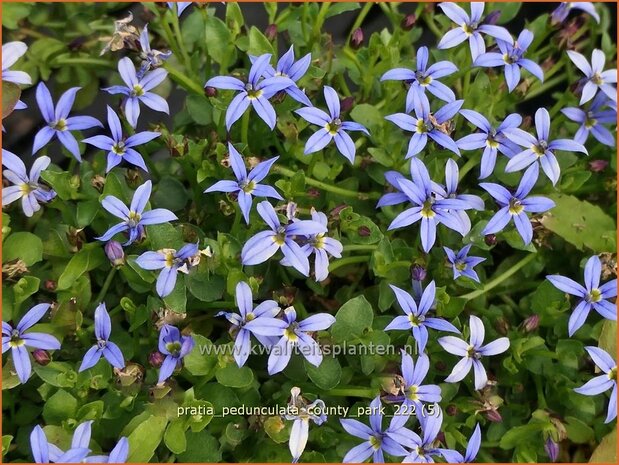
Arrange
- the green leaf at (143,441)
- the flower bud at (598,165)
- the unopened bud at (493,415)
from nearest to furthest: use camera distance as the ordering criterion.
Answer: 1. the green leaf at (143,441)
2. the unopened bud at (493,415)
3. the flower bud at (598,165)

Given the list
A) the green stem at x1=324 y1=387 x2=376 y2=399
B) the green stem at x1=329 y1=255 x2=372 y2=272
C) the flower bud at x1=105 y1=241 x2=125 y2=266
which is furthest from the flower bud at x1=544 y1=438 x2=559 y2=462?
the flower bud at x1=105 y1=241 x2=125 y2=266

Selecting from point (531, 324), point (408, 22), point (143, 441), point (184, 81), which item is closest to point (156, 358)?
point (143, 441)

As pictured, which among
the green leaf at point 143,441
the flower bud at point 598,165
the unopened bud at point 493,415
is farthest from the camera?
the flower bud at point 598,165

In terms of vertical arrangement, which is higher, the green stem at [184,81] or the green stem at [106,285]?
the green stem at [184,81]

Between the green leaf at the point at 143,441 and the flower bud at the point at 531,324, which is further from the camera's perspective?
the flower bud at the point at 531,324

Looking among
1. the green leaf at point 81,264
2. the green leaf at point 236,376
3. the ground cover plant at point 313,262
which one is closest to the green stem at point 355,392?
the ground cover plant at point 313,262

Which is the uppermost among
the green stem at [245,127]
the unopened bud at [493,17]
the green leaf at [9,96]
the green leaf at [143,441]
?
the unopened bud at [493,17]

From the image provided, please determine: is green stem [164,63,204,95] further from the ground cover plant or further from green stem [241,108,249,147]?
green stem [241,108,249,147]

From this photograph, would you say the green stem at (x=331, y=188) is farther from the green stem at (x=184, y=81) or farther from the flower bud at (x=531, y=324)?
the flower bud at (x=531, y=324)
